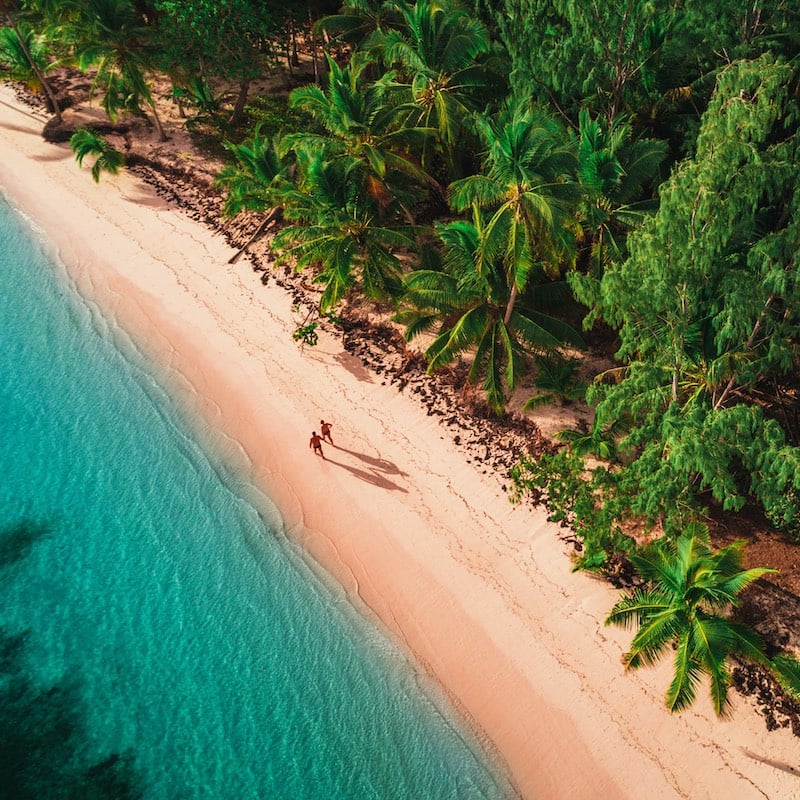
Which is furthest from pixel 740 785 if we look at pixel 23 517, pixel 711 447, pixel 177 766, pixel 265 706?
pixel 23 517

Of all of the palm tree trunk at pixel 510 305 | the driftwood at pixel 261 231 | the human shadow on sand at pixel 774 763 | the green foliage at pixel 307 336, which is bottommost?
the human shadow on sand at pixel 774 763

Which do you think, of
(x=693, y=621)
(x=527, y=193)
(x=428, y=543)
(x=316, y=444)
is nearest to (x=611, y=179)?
(x=527, y=193)

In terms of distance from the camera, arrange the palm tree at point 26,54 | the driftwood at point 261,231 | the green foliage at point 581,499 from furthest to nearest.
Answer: the palm tree at point 26,54 → the driftwood at point 261,231 → the green foliage at point 581,499

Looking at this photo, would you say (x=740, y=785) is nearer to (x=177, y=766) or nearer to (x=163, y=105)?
(x=177, y=766)

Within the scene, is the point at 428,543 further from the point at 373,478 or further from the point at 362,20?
the point at 362,20

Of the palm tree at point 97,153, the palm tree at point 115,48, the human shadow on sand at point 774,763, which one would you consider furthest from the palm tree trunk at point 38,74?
the human shadow on sand at point 774,763

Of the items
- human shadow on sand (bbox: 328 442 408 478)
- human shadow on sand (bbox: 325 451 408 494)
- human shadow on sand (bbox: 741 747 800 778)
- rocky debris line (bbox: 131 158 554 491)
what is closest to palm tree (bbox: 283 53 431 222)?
rocky debris line (bbox: 131 158 554 491)

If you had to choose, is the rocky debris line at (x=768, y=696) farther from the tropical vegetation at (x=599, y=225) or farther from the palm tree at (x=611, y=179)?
the palm tree at (x=611, y=179)

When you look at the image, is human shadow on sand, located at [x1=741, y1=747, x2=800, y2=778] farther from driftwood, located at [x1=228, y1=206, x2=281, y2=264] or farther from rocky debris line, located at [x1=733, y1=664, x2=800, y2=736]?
driftwood, located at [x1=228, y1=206, x2=281, y2=264]
